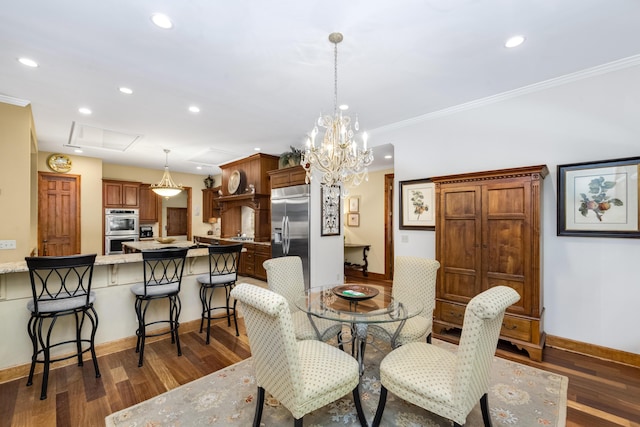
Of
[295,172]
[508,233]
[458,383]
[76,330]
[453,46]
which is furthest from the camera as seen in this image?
[295,172]

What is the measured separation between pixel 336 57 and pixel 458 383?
2602 millimetres

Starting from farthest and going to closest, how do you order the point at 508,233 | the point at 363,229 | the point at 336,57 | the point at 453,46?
the point at 363,229 → the point at 508,233 → the point at 336,57 → the point at 453,46

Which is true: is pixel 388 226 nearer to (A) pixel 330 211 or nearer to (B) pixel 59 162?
(A) pixel 330 211

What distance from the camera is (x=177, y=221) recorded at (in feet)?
30.4

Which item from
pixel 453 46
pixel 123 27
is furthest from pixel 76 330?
pixel 453 46

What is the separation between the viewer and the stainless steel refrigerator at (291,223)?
16.5ft

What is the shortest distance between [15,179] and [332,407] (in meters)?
4.39

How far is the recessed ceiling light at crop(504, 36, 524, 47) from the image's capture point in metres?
2.26

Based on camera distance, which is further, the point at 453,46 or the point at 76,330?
the point at 76,330

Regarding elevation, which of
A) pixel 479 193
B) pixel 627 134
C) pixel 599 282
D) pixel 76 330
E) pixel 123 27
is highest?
pixel 123 27

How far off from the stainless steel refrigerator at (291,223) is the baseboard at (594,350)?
11.0 ft

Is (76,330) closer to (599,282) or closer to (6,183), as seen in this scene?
(6,183)

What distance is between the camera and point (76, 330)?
2.71 metres

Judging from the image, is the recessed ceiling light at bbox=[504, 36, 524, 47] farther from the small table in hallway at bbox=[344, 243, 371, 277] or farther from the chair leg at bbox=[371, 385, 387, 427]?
the small table in hallway at bbox=[344, 243, 371, 277]
